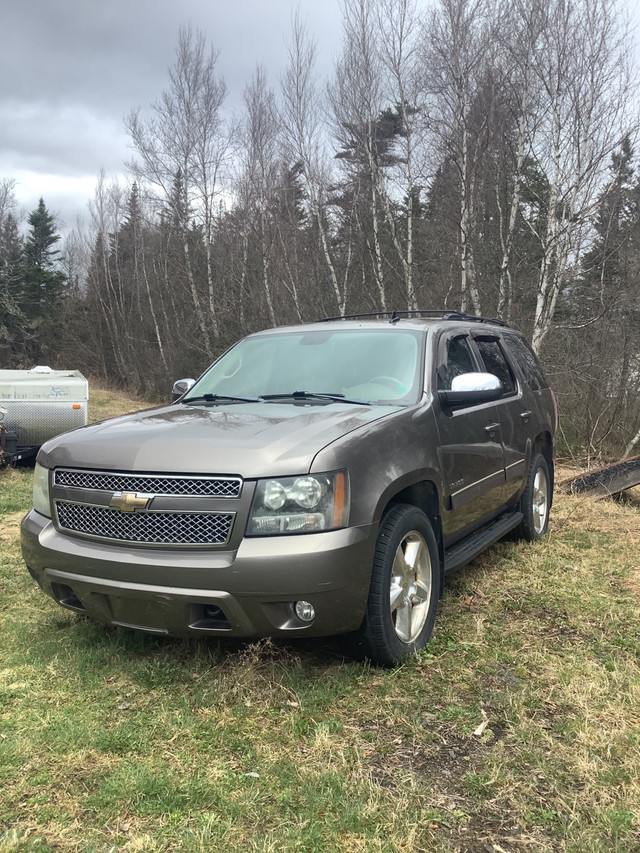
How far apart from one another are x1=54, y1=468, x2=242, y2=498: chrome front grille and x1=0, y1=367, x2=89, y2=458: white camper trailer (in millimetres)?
5989

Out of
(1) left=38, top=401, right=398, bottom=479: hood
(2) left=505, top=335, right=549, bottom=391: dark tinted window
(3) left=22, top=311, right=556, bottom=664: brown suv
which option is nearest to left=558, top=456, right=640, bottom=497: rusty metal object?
(2) left=505, top=335, right=549, bottom=391: dark tinted window

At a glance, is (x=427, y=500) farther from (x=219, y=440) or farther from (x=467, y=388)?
(x=219, y=440)

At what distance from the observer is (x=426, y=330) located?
13.5 ft

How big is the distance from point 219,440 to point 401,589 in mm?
1169

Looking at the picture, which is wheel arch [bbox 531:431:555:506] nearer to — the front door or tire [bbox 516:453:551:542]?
tire [bbox 516:453:551:542]

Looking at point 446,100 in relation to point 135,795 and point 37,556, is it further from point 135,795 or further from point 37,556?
point 135,795

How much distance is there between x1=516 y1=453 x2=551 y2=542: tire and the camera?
538cm

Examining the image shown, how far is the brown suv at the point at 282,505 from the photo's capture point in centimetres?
271

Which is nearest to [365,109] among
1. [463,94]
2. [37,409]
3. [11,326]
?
[463,94]

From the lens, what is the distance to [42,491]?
3.32 metres

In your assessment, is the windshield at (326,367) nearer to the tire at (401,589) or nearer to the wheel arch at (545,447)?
the tire at (401,589)

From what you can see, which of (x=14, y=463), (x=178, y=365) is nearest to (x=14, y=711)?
(x=14, y=463)

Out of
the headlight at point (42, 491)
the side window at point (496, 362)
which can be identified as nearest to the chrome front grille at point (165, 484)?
the headlight at point (42, 491)

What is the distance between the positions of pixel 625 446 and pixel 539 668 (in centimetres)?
929
